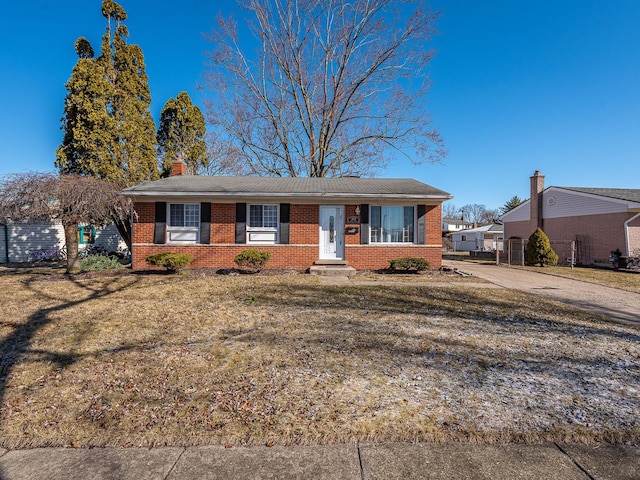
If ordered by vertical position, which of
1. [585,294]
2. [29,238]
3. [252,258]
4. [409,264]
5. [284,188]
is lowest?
[585,294]

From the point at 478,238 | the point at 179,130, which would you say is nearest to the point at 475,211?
the point at 478,238

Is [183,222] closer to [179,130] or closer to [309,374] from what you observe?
[309,374]

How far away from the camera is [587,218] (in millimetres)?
16922

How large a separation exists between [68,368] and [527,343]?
226 inches

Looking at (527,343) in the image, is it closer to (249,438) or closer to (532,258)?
(249,438)

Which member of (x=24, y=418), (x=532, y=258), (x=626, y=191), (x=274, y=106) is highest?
(x=274, y=106)

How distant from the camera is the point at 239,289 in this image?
8.19 meters

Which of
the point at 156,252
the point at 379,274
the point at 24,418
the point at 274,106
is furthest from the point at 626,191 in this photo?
the point at 24,418

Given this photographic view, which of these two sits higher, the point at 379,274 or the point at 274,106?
the point at 274,106

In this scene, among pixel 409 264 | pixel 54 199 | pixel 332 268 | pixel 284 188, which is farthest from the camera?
pixel 284 188

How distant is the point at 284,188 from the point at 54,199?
710 centimetres

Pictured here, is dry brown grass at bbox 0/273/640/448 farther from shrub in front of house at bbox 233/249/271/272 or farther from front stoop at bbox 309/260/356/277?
front stoop at bbox 309/260/356/277

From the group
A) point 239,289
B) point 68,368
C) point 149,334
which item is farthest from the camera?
point 239,289

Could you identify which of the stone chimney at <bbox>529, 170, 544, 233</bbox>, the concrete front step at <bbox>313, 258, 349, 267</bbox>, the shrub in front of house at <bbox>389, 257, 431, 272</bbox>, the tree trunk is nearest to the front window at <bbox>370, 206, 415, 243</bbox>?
the shrub in front of house at <bbox>389, 257, 431, 272</bbox>
